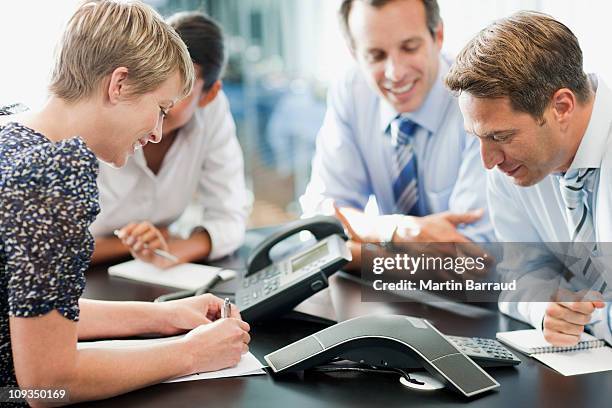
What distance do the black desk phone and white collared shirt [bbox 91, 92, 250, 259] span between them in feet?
1.56

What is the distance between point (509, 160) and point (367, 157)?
3.01 feet

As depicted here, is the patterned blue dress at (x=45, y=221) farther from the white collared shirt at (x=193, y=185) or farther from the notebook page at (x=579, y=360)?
the white collared shirt at (x=193, y=185)

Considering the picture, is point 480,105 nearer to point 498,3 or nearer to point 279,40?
point 498,3

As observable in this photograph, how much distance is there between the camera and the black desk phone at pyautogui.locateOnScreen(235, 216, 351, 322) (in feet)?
5.39

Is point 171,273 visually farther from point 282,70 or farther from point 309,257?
point 282,70

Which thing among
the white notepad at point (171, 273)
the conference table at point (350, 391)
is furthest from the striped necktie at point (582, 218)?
the white notepad at point (171, 273)

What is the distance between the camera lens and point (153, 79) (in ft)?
4.41

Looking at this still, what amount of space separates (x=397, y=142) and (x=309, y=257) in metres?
0.82

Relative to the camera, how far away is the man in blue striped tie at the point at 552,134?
155 centimetres

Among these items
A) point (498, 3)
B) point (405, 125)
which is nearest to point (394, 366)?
point (405, 125)

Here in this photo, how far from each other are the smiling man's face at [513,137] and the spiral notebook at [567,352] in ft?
1.19

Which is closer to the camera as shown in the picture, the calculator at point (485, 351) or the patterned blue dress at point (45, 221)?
the patterned blue dress at point (45, 221)

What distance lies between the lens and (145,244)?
2172 mm

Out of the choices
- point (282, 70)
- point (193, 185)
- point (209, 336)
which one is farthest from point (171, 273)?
point (282, 70)
